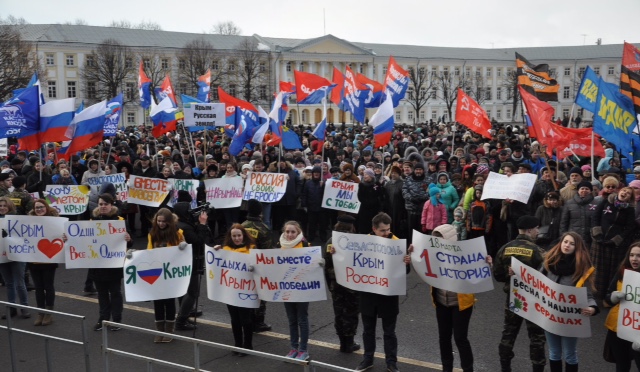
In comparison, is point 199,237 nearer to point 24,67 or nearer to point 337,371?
point 337,371

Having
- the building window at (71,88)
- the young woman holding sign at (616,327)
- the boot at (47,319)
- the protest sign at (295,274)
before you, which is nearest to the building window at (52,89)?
the building window at (71,88)

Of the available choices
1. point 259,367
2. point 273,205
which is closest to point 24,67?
point 273,205

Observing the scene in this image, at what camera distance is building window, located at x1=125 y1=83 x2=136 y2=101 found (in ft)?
259

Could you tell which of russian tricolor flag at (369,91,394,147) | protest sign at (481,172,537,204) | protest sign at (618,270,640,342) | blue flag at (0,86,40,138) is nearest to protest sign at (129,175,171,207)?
blue flag at (0,86,40,138)

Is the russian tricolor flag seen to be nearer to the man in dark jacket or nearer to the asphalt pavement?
the asphalt pavement

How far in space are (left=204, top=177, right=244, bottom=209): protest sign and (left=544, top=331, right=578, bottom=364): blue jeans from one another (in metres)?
7.92

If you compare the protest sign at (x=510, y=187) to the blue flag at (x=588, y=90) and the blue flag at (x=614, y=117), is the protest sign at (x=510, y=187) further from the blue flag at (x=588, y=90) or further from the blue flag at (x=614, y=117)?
the blue flag at (x=588, y=90)

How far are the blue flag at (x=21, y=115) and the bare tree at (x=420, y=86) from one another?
257 ft

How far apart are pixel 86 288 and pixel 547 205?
7.06 m

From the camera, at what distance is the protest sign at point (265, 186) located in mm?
12805

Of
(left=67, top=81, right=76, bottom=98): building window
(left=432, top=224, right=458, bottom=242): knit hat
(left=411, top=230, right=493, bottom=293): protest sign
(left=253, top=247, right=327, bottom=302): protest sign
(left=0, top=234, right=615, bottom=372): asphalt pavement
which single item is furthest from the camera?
(left=67, top=81, right=76, bottom=98): building window

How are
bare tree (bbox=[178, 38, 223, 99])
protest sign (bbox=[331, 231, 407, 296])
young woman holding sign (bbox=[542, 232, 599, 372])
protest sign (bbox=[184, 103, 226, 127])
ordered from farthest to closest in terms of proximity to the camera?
bare tree (bbox=[178, 38, 223, 99])
protest sign (bbox=[184, 103, 226, 127])
protest sign (bbox=[331, 231, 407, 296])
young woman holding sign (bbox=[542, 232, 599, 372])

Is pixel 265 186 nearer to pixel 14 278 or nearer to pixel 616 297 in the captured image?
pixel 14 278

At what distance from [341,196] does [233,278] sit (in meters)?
5.73
